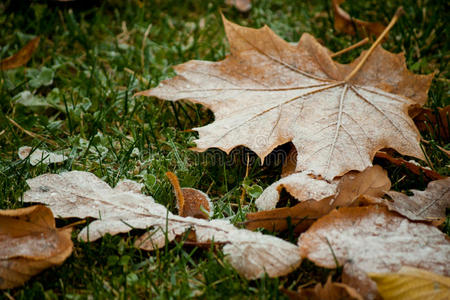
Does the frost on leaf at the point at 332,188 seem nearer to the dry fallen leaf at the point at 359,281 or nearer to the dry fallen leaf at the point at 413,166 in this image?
the dry fallen leaf at the point at 413,166

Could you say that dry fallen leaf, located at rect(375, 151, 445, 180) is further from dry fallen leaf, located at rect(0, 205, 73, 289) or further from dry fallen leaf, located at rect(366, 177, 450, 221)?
dry fallen leaf, located at rect(0, 205, 73, 289)

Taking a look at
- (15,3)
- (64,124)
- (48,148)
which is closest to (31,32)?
(15,3)

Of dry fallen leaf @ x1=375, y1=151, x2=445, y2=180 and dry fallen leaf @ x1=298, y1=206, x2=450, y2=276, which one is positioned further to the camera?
dry fallen leaf @ x1=375, y1=151, x2=445, y2=180

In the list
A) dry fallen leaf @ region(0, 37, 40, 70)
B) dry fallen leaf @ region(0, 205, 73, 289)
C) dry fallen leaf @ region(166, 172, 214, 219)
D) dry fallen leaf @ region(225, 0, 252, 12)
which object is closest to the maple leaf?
dry fallen leaf @ region(166, 172, 214, 219)

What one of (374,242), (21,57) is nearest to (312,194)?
(374,242)

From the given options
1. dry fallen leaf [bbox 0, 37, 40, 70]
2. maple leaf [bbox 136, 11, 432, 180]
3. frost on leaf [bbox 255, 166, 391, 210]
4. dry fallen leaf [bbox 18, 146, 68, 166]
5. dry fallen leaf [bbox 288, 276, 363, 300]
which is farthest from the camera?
dry fallen leaf [bbox 0, 37, 40, 70]

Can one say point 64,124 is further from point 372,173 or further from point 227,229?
point 372,173

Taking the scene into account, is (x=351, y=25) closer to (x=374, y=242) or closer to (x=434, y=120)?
(x=434, y=120)
